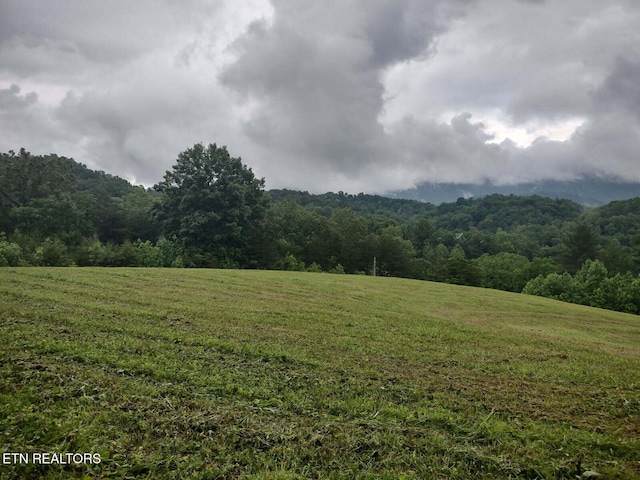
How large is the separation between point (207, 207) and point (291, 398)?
132ft

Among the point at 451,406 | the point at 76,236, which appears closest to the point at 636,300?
the point at 451,406

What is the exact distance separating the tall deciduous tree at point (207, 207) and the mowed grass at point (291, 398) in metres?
31.2

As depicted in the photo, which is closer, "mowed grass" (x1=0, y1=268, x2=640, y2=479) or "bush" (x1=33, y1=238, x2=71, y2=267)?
"mowed grass" (x1=0, y1=268, x2=640, y2=479)

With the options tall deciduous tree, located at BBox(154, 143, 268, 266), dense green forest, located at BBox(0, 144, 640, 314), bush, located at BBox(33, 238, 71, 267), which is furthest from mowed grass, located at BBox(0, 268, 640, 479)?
tall deciduous tree, located at BBox(154, 143, 268, 266)

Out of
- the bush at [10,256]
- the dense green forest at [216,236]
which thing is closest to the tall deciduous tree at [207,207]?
the dense green forest at [216,236]

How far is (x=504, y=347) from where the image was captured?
10.3 m

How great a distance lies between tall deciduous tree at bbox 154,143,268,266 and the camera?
41.6 meters

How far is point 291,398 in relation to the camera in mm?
5359

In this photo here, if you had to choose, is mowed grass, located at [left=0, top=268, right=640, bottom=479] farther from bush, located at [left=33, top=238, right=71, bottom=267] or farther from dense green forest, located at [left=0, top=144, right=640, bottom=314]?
dense green forest, located at [left=0, top=144, right=640, bottom=314]

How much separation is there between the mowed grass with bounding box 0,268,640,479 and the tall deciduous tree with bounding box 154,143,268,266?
3121 cm

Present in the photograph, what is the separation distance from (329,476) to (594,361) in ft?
29.7

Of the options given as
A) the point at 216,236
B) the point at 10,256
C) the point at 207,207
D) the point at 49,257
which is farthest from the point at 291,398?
the point at 207,207

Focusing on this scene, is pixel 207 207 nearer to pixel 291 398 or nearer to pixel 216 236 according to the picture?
pixel 216 236

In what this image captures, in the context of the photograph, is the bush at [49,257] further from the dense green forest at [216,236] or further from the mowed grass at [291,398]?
the mowed grass at [291,398]
